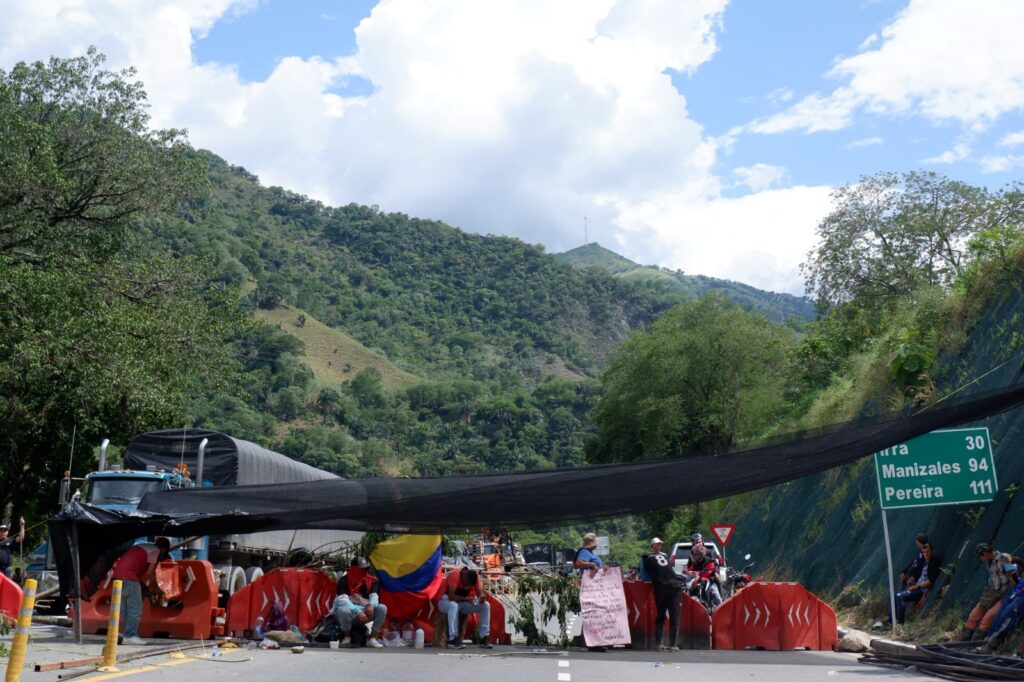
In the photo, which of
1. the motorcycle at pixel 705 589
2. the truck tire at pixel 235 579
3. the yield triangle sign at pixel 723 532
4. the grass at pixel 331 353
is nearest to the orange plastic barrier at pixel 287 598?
the truck tire at pixel 235 579

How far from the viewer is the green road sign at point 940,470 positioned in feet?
57.3

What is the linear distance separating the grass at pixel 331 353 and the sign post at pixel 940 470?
128 meters

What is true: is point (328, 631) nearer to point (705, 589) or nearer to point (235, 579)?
point (235, 579)

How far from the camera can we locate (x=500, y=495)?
14.3 meters

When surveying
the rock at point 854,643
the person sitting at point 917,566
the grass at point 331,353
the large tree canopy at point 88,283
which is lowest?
the rock at point 854,643

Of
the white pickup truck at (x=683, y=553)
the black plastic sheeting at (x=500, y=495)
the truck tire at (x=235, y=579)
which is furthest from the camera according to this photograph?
the white pickup truck at (x=683, y=553)

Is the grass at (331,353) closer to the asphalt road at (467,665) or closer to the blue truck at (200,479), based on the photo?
the blue truck at (200,479)

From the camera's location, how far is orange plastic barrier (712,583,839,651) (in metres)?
17.9

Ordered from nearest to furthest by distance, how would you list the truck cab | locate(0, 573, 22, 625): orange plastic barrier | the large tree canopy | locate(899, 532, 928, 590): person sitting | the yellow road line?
the yellow road line → locate(0, 573, 22, 625): orange plastic barrier → locate(899, 532, 928, 590): person sitting → the truck cab → the large tree canopy

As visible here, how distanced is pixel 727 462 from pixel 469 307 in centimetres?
17210

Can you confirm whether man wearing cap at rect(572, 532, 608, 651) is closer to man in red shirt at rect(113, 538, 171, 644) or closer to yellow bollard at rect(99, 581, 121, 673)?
man in red shirt at rect(113, 538, 171, 644)

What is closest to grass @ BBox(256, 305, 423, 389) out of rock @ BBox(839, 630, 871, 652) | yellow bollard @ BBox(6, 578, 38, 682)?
rock @ BBox(839, 630, 871, 652)

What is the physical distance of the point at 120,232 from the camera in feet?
111

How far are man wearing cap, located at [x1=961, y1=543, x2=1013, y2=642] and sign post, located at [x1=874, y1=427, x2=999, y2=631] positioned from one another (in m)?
2.28
